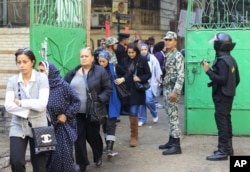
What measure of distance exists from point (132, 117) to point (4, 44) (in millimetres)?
2765

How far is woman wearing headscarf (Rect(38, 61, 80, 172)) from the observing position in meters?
5.11

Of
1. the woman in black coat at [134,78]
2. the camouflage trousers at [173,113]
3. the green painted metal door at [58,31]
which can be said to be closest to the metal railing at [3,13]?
the green painted metal door at [58,31]

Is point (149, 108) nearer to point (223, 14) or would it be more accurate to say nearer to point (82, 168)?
point (223, 14)

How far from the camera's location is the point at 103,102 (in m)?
5.94

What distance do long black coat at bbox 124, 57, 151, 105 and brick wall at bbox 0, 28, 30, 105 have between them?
6.40 ft

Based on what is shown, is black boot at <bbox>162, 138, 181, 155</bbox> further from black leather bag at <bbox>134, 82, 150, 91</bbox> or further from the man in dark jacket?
black leather bag at <bbox>134, 82, 150, 91</bbox>

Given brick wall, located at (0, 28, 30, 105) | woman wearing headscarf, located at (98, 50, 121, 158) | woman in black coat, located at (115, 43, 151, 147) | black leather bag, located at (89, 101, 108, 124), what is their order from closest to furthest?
black leather bag, located at (89, 101, 108, 124) → woman wearing headscarf, located at (98, 50, 121, 158) → woman in black coat, located at (115, 43, 151, 147) → brick wall, located at (0, 28, 30, 105)

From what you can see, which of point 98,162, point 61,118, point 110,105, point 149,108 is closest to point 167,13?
point 149,108

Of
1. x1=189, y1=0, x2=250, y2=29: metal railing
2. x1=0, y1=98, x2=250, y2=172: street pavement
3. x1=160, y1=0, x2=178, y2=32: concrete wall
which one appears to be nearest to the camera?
x1=0, y1=98, x2=250, y2=172: street pavement

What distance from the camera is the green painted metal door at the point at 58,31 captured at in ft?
22.1

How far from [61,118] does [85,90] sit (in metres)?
0.80

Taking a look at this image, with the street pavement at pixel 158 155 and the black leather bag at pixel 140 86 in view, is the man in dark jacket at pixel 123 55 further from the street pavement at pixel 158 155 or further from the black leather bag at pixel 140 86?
the street pavement at pixel 158 155

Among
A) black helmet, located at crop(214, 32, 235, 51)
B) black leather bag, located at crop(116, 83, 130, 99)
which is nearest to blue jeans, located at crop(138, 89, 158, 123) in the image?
black leather bag, located at crop(116, 83, 130, 99)

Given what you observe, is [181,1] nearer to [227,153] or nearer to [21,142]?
[227,153]
